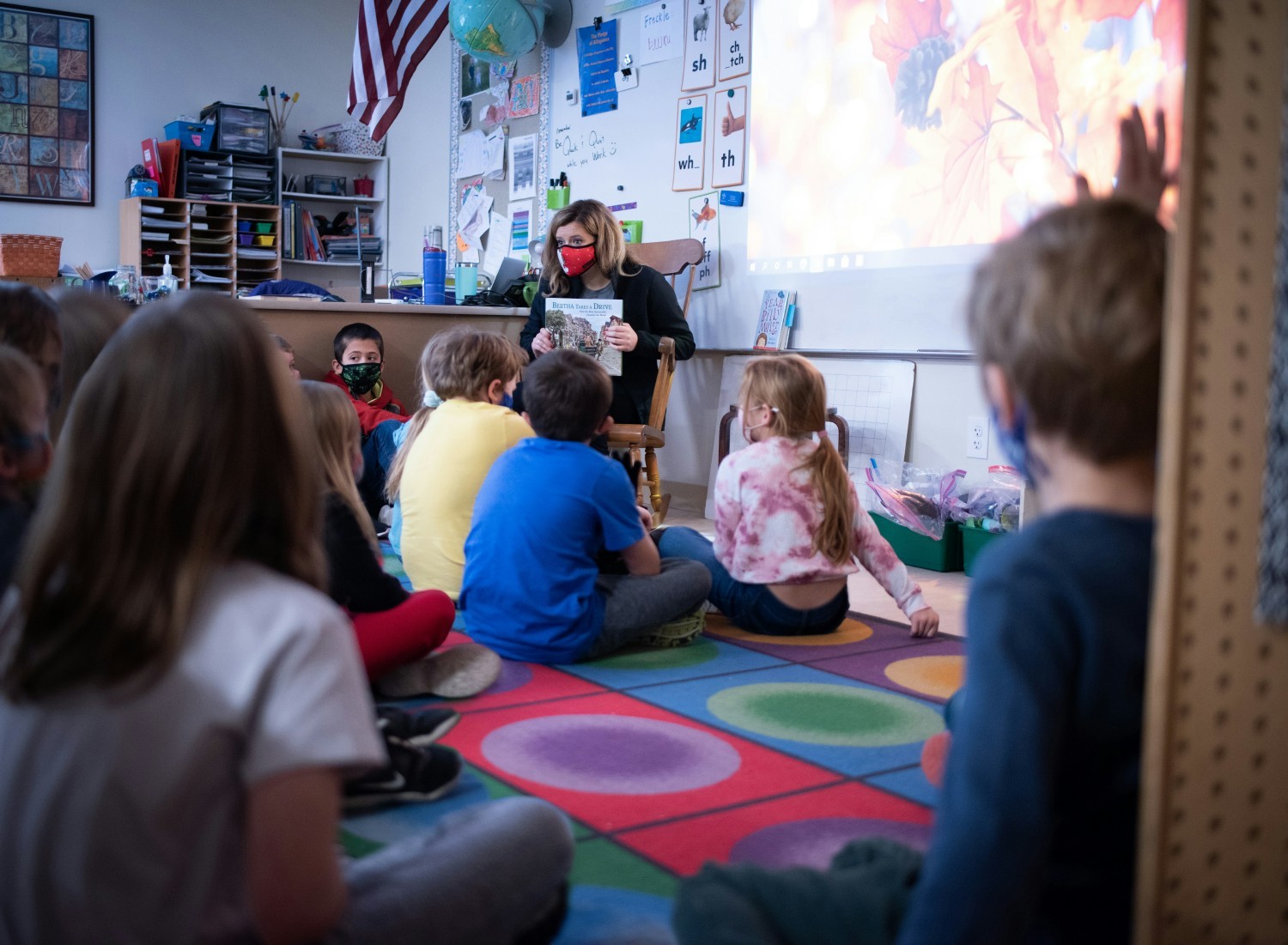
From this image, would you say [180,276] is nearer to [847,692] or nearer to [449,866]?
[847,692]

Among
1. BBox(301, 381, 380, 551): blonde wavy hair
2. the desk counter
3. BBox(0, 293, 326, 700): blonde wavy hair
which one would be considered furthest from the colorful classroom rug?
the desk counter

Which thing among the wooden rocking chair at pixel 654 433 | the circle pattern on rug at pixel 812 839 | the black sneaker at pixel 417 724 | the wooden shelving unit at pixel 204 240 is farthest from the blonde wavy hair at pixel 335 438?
the wooden shelving unit at pixel 204 240

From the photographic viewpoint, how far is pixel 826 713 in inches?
82.7

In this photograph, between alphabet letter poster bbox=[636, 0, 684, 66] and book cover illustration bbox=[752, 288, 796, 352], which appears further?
alphabet letter poster bbox=[636, 0, 684, 66]

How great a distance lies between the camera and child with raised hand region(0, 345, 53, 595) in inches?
46.7

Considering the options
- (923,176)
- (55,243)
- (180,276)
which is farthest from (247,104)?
(923,176)

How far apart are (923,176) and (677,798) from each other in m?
2.73

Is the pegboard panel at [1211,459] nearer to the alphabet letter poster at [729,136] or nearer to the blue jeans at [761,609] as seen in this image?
the blue jeans at [761,609]

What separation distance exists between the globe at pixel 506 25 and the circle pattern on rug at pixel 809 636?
3.54 meters

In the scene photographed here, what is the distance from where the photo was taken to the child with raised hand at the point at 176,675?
Result: 75 centimetres

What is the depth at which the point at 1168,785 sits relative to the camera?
0.72m

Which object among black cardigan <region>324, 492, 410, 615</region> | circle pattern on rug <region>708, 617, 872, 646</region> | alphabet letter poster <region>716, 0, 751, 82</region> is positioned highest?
alphabet letter poster <region>716, 0, 751, 82</region>

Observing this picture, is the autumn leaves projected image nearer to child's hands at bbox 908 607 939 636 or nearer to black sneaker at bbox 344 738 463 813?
child's hands at bbox 908 607 939 636

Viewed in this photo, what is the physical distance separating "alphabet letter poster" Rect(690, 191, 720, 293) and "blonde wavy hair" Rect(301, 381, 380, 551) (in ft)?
9.37
